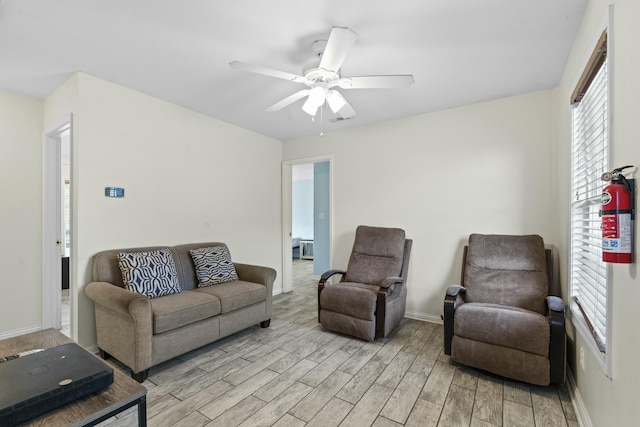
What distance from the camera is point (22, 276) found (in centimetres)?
306

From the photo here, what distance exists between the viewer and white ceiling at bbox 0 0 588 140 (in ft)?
5.87

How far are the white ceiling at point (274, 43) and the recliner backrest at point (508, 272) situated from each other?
1467 millimetres

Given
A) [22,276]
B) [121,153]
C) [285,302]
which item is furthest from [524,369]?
[22,276]

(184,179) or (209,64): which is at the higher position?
(209,64)

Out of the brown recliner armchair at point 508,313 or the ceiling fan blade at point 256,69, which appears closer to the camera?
the ceiling fan blade at point 256,69

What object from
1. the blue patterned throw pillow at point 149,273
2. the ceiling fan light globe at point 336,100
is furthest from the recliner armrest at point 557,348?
the blue patterned throw pillow at point 149,273

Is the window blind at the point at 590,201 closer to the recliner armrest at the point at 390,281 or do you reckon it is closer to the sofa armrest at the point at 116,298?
the recliner armrest at the point at 390,281

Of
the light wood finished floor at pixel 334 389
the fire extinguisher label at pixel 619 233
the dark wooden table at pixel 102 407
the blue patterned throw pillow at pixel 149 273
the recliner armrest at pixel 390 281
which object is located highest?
the fire extinguisher label at pixel 619 233

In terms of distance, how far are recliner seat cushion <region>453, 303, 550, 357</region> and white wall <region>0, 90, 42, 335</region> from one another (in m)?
4.12

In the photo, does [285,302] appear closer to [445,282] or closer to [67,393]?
[445,282]

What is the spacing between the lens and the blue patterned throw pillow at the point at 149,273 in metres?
2.58

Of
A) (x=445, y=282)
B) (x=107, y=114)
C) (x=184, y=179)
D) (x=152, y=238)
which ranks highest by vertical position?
(x=107, y=114)

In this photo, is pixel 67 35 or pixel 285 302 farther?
pixel 285 302

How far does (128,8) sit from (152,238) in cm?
209
